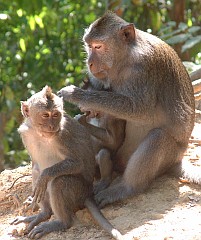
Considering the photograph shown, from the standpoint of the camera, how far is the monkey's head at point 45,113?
18.6 feet

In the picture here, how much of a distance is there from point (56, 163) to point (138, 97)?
1.05 meters

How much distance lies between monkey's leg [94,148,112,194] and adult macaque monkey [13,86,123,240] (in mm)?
339

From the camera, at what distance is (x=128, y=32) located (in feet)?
20.6

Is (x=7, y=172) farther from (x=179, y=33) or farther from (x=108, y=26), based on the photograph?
(x=179, y=33)

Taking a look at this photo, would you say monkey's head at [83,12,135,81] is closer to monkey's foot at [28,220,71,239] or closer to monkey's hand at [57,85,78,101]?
monkey's hand at [57,85,78,101]

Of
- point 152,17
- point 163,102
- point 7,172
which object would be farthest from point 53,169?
point 152,17

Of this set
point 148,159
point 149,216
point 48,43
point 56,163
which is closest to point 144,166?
point 148,159

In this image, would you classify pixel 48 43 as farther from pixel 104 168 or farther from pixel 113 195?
pixel 113 195

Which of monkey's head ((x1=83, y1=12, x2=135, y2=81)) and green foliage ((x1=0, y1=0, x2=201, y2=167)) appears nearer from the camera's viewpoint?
monkey's head ((x1=83, y1=12, x2=135, y2=81))

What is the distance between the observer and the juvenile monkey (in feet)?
21.1

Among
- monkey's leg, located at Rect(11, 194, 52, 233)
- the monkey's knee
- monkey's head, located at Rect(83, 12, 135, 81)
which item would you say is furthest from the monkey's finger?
monkey's head, located at Rect(83, 12, 135, 81)

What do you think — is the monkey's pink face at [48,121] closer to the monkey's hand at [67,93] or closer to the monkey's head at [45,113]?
the monkey's head at [45,113]

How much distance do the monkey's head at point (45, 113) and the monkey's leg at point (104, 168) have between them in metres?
0.86

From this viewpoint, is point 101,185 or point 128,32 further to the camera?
point 101,185
